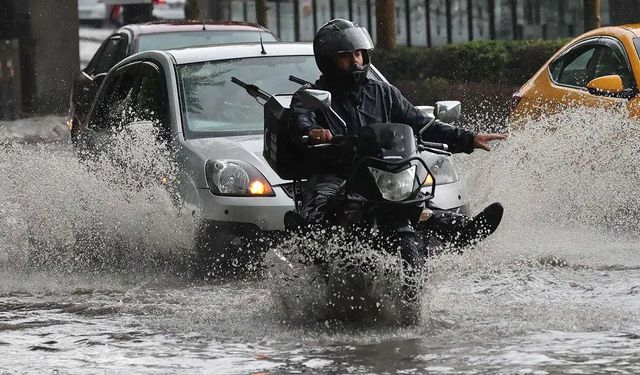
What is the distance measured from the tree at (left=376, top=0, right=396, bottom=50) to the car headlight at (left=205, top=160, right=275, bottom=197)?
16.7 metres

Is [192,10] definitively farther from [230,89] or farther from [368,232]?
[368,232]

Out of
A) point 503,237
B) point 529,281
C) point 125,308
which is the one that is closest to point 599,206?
point 503,237

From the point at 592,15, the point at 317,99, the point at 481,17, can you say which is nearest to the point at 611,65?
the point at 317,99

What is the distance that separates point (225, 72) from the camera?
11.9 meters

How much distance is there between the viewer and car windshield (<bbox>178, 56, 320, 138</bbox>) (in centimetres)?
1138

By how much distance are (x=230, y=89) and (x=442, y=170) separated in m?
1.77

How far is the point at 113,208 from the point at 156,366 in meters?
4.02


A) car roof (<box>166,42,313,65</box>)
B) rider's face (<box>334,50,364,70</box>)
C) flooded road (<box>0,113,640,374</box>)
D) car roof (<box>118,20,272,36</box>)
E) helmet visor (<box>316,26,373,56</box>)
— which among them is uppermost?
helmet visor (<box>316,26,373,56</box>)

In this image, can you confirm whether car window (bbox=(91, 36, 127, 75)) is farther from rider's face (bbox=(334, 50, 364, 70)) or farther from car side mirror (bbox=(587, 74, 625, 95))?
rider's face (bbox=(334, 50, 364, 70))


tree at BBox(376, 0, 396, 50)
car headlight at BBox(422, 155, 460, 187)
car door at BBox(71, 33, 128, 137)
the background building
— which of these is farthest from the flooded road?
the background building

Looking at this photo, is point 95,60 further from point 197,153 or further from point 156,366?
point 156,366

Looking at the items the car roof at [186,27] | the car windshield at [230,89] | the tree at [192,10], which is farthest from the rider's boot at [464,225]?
the tree at [192,10]

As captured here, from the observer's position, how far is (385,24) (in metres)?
27.1

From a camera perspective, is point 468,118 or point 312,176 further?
point 468,118
